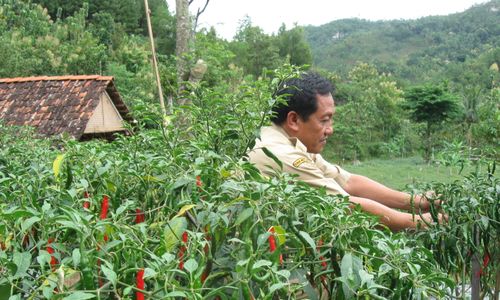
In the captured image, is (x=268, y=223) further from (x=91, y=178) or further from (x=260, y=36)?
(x=260, y=36)

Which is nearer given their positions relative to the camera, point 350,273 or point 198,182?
point 350,273

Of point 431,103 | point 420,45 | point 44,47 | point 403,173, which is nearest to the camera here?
point 403,173

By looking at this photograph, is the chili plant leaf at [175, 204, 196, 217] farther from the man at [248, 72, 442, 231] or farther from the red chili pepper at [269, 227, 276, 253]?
the man at [248, 72, 442, 231]

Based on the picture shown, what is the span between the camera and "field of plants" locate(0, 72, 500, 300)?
84 centimetres

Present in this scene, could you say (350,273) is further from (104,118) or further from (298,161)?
(104,118)

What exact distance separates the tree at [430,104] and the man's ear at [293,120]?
47.7 ft

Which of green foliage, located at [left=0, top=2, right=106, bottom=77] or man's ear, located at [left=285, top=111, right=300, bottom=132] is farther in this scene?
green foliage, located at [left=0, top=2, right=106, bottom=77]

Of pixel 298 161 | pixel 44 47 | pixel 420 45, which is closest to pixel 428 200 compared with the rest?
pixel 298 161

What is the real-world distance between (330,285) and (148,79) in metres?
13.5

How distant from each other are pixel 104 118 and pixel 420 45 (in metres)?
42.1

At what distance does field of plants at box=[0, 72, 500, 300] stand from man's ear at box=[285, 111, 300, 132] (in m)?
0.68

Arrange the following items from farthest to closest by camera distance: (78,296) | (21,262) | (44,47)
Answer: (44,47) → (21,262) → (78,296)

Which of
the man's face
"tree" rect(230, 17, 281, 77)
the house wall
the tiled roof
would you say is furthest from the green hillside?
the man's face

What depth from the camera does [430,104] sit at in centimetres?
1645
